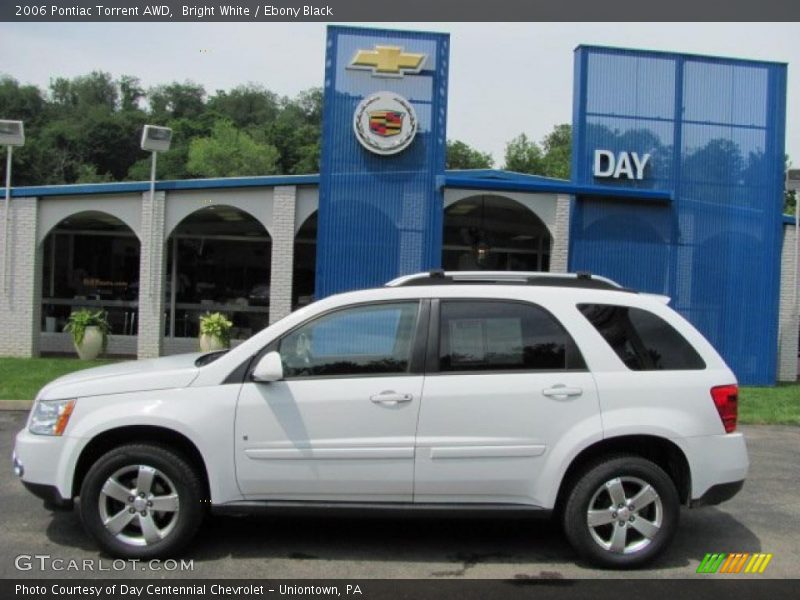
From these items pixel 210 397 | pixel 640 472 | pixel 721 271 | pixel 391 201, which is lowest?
pixel 640 472

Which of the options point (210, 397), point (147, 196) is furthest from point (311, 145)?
point (210, 397)

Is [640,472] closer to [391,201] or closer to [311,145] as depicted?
[391,201]

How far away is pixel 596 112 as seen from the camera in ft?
44.6

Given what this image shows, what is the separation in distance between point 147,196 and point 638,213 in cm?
919

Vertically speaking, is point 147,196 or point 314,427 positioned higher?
point 147,196

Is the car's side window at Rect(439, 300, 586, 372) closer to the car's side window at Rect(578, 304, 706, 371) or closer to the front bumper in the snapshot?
the car's side window at Rect(578, 304, 706, 371)

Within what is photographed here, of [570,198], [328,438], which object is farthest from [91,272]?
[328,438]

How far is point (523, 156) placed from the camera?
65.6m

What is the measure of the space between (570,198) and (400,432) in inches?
395

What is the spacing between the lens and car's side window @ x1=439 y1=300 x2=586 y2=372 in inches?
189

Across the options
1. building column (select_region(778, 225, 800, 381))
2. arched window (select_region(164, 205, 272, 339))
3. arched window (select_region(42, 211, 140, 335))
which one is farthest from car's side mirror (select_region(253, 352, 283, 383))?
arched window (select_region(42, 211, 140, 335))

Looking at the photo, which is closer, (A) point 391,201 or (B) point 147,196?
(A) point 391,201

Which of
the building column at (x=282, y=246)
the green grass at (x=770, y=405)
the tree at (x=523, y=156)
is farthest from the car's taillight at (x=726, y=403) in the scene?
the tree at (x=523, y=156)

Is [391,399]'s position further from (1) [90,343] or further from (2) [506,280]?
(1) [90,343]
